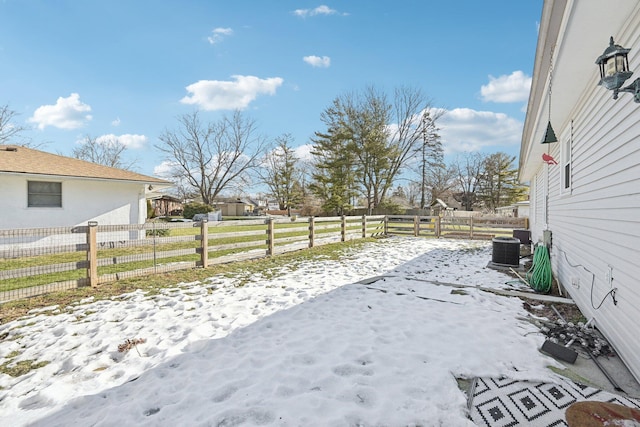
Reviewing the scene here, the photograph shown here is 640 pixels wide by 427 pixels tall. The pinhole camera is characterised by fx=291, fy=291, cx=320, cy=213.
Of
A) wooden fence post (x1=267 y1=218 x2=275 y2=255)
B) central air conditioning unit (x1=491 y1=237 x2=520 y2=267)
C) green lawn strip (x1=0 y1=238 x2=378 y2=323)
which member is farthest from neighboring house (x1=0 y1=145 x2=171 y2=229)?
central air conditioning unit (x1=491 y1=237 x2=520 y2=267)

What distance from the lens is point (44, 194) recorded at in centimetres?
946

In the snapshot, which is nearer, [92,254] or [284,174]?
[92,254]

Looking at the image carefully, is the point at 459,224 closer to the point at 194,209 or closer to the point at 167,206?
the point at 194,209

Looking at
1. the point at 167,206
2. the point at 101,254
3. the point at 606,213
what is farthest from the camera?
the point at 167,206

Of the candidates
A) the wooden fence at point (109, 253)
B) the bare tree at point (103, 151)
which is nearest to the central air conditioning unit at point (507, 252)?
the wooden fence at point (109, 253)

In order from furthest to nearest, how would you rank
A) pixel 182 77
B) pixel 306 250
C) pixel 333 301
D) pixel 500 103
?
pixel 182 77 → pixel 500 103 → pixel 306 250 → pixel 333 301

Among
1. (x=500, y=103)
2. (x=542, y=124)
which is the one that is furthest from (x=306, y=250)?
(x=500, y=103)

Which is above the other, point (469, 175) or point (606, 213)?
point (469, 175)

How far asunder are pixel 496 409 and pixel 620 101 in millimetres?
2889

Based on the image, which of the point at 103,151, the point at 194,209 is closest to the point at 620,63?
the point at 194,209

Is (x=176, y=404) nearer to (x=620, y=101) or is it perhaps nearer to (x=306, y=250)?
(x=620, y=101)

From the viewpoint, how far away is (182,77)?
17.6m

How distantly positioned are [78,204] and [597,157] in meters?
13.3

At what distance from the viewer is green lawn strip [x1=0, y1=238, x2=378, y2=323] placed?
3.84 meters
